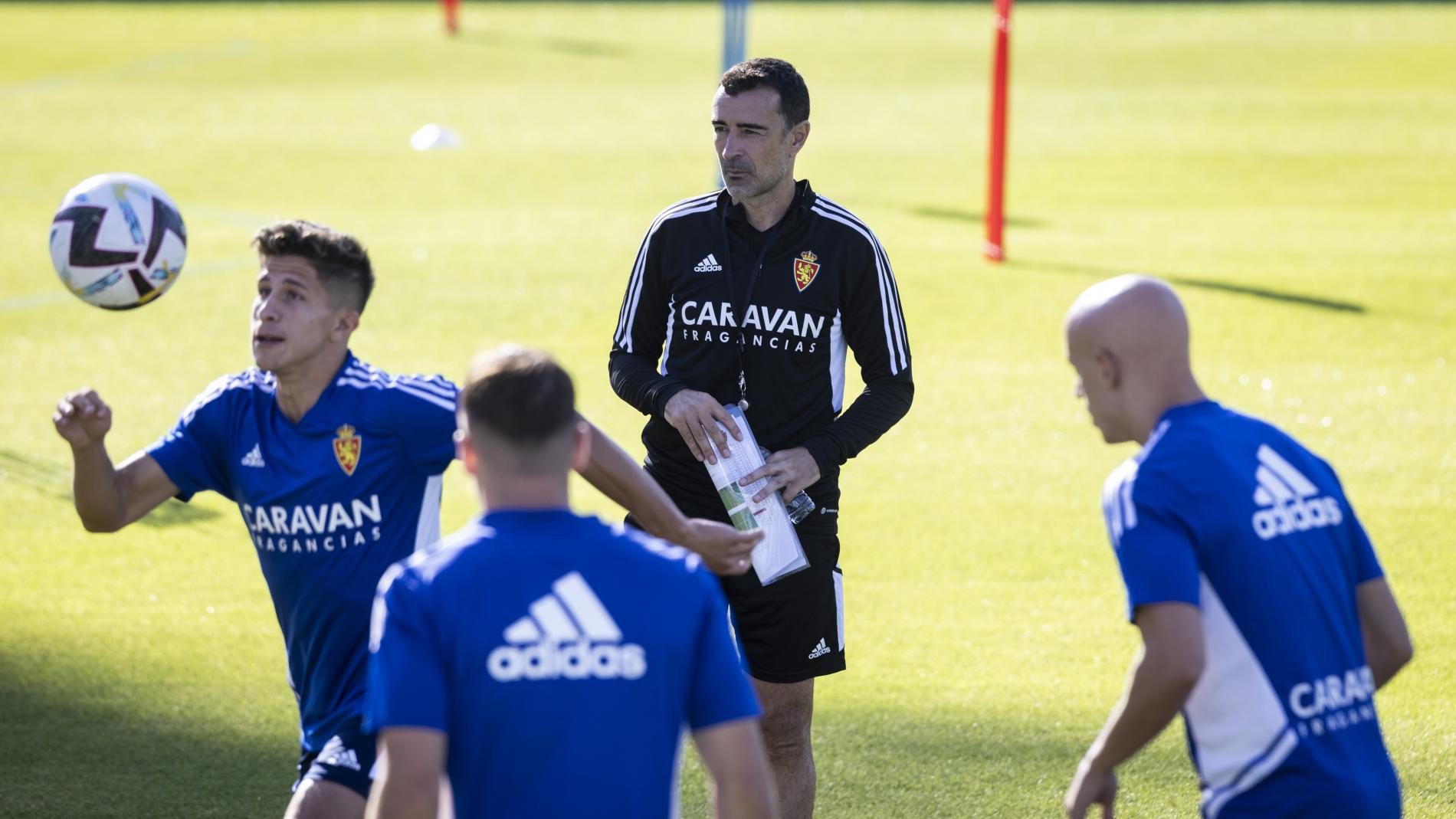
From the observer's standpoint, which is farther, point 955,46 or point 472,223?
point 955,46

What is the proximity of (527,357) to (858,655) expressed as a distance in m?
4.90

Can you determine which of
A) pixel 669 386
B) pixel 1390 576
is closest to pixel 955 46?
pixel 1390 576

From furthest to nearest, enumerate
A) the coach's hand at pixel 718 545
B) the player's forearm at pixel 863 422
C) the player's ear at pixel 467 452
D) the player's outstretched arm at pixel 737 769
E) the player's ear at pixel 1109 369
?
the player's forearm at pixel 863 422 < the coach's hand at pixel 718 545 < the player's ear at pixel 1109 369 < the player's ear at pixel 467 452 < the player's outstretched arm at pixel 737 769

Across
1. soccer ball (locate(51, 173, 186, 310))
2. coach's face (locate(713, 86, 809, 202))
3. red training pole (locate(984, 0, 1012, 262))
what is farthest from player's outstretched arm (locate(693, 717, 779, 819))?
red training pole (locate(984, 0, 1012, 262))

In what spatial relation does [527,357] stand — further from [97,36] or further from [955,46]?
[97,36]

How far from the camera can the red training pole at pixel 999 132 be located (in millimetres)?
15281

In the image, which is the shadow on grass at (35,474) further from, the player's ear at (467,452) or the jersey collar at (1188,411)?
the jersey collar at (1188,411)

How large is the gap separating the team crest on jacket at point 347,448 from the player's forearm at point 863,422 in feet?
5.37

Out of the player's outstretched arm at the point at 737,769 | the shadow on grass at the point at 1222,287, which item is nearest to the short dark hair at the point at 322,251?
the player's outstretched arm at the point at 737,769

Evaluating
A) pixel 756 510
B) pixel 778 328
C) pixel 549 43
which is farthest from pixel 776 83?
pixel 549 43

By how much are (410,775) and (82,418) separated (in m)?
1.93

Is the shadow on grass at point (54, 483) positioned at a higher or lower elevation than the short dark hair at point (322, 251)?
lower

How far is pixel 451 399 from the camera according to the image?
15.3ft

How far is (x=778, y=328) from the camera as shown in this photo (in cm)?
575
